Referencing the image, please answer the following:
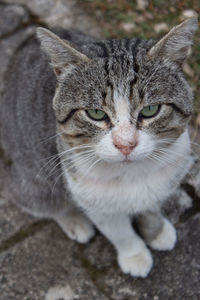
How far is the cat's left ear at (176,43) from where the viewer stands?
1381mm

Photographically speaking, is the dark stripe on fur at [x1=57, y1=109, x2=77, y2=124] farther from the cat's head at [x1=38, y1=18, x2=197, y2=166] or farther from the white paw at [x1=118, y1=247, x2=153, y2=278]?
the white paw at [x1=118, y1=247, x2=153, y2=278]

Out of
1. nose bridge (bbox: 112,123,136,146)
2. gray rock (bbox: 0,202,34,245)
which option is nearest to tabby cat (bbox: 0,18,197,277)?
nose bridge (bbox: 112,123,136,146)

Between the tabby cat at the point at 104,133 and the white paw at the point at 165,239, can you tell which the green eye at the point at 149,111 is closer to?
the tabby cat at the point at 104,133

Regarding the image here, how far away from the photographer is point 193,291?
1.88m

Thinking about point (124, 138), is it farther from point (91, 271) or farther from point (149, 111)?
point (91, 271)

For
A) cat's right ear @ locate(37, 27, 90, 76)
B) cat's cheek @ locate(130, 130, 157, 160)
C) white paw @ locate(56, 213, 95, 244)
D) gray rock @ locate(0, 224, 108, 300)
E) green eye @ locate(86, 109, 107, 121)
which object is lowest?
gray rock @ locate(0, 224, 108, 300)

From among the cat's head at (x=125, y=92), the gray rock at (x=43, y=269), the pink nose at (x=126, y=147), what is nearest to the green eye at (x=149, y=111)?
the cat's head at (x=125, y=92)

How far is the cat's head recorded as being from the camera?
139cm

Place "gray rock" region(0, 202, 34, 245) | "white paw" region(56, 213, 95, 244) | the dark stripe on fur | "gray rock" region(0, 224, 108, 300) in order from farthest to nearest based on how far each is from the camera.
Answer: "gray rock" region(0, 202, 34, 245)
"white paw" region(56, 213, 95, 244)
"gray rock" region(0, 224, 108, 300)
the dark stripe on fur

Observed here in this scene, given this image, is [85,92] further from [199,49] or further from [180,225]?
[199,49]

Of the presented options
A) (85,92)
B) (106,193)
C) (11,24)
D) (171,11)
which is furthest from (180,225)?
(11,24)

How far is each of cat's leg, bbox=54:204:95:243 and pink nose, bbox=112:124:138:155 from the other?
81cm

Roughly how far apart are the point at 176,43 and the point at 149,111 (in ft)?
0.86

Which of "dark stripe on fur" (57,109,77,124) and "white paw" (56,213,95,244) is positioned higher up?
"dark stripe on fur" (57,109,77,124)
